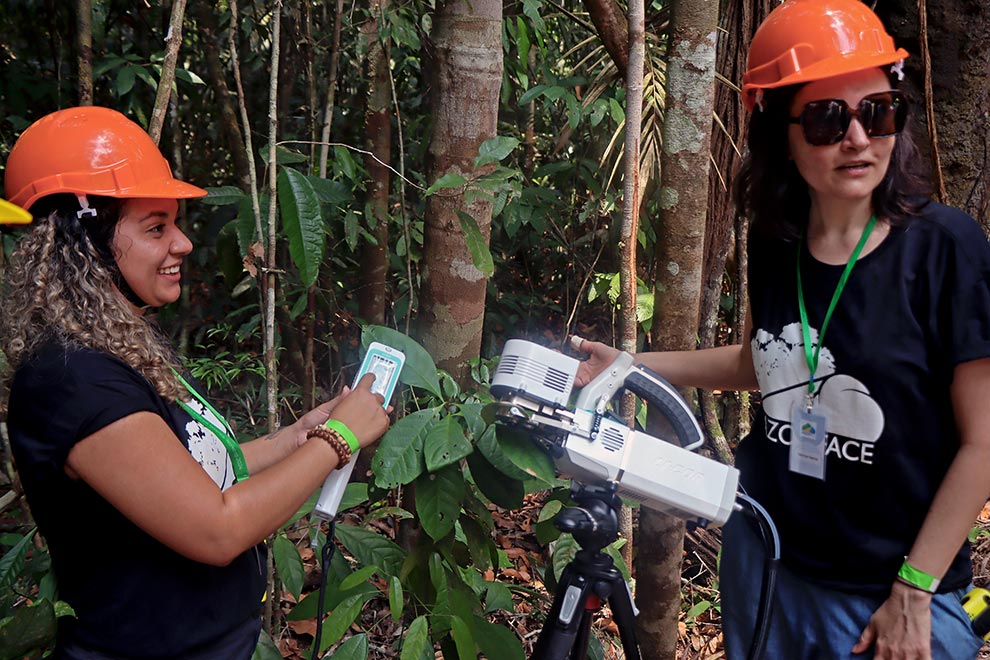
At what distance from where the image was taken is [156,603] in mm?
1454

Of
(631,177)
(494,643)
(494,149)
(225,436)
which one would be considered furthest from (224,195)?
(494,643)

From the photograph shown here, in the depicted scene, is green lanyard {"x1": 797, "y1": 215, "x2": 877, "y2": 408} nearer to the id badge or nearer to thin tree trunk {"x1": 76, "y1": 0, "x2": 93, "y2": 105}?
the id badge

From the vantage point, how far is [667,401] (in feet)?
4.96

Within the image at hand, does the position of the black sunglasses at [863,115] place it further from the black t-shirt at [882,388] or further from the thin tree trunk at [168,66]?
the thin tree trunk at [168,66]

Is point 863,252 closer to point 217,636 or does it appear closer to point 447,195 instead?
point 447,195

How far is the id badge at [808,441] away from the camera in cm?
146

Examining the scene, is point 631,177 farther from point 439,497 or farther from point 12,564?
point 12,564

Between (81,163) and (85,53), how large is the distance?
3.19 ft

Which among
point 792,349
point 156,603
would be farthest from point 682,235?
point 156,603

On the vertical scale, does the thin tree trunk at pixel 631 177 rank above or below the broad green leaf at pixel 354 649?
above

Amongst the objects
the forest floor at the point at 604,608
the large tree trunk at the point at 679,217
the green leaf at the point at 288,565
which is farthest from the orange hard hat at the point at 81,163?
the forest floor at the point at 604,608

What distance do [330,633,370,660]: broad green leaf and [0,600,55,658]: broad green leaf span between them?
557mm

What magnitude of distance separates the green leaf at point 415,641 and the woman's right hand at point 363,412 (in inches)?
19.4

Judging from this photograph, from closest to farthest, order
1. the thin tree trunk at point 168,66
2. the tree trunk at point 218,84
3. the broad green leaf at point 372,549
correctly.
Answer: the thin tree trunk at point 168,66 → the broad green leaf at point 372,549 → the tree trunk at point 218,84
